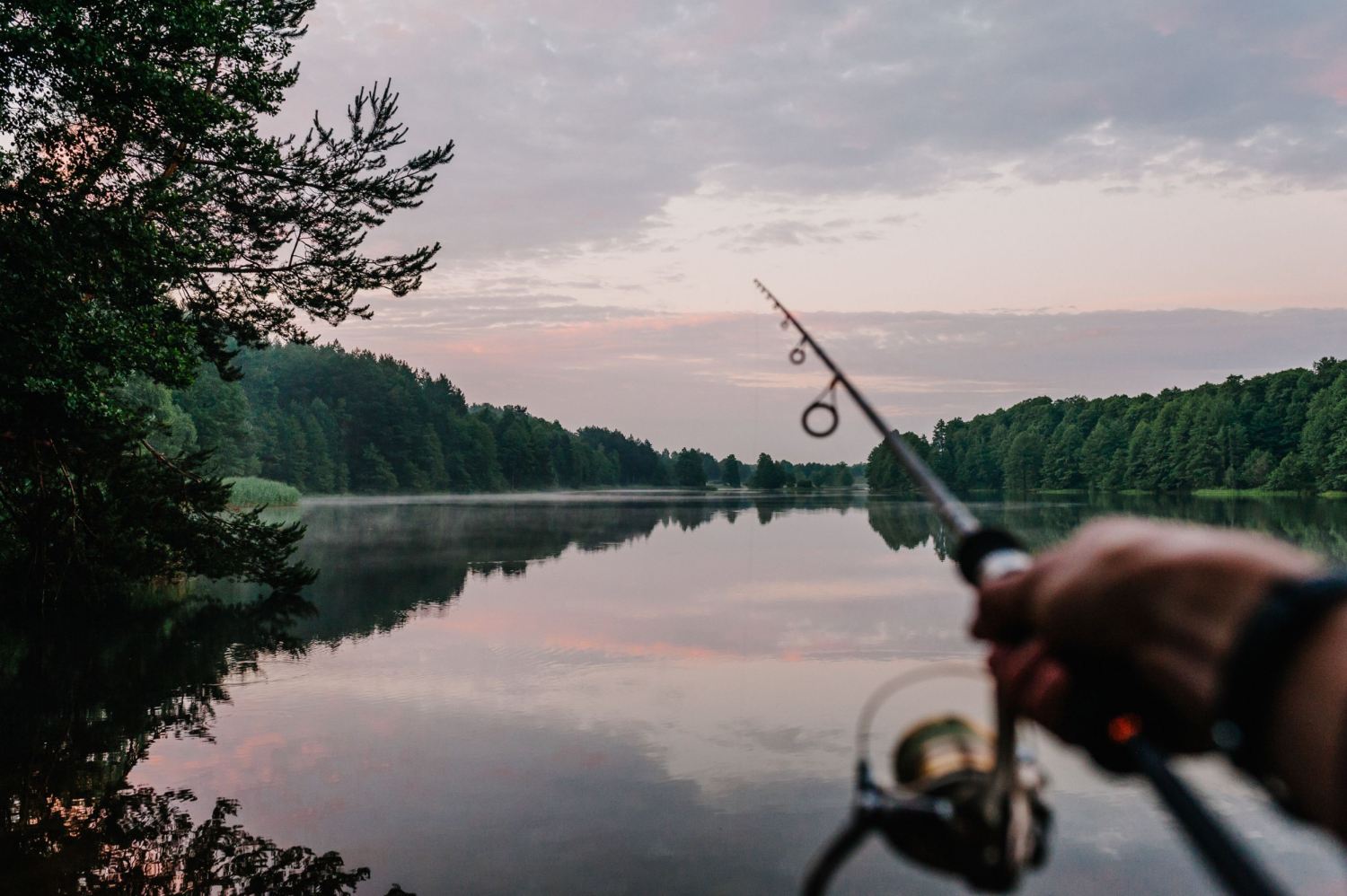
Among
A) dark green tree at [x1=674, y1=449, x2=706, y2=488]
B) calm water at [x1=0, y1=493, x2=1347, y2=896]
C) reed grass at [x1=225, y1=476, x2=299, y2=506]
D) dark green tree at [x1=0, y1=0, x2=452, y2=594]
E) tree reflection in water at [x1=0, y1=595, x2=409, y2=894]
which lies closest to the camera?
tree reflection in water at [x1=0, y1=595, x2=409, y2=894]

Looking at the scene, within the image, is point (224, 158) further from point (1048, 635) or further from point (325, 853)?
point (1048, 635)

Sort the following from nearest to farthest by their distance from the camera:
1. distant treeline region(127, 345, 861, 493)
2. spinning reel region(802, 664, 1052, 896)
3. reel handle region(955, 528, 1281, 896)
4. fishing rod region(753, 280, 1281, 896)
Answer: reel handle region(955, 528, 1281, 896) → fishing rod region(753, 280, 1281, 896) → spinning reel region(802, 664, 1052, 896) → distant treeline region(127, 345, 861, 493)

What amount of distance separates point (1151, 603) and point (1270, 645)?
142 millimetres

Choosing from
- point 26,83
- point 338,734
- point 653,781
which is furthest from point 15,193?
point 653,781

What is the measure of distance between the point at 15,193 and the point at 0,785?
22.4ft

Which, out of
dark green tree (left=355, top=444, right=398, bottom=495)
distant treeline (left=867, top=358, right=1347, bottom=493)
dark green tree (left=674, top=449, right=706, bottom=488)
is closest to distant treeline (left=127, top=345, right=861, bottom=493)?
dark green tree (left=355, top=444, right=398, bottom=495)

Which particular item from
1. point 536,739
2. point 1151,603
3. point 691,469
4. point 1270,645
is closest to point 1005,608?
point 1151,603

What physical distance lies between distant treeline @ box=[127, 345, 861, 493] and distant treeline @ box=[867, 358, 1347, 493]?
37.4m

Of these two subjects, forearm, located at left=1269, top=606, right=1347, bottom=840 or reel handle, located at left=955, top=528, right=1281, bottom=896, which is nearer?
forearm, located at left=1269, top=606, right=1347, bottom=840

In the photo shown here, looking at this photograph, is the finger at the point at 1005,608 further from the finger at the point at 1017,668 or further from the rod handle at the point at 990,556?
the rod handle at the point at 990,556

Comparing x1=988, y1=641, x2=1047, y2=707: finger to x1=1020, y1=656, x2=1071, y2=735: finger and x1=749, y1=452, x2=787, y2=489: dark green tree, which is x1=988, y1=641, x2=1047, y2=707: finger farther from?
x1=749, y1=452, x2=787, y2=489: dark green tree

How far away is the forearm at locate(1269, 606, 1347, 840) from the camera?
2.82 ft

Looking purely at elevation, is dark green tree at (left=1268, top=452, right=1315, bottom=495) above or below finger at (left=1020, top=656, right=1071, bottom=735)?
below

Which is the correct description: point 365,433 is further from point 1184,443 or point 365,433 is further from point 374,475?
point 1184,443
